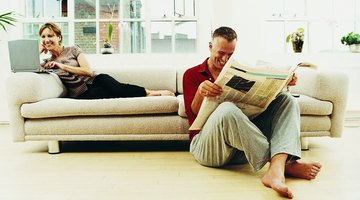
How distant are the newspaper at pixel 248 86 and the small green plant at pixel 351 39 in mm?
2902

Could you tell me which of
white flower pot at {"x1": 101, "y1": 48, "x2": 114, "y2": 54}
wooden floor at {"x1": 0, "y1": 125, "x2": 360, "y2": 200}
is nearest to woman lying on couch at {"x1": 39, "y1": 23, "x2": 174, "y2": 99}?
wooden floor at {"x1": 0, "y1": 125, "x2": 360, "y2": 200}

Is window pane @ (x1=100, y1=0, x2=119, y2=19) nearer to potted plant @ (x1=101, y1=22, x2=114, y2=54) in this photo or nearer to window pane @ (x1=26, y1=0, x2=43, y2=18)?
potted plant @ (x1=101, y1=22, x2=114, y2=54)

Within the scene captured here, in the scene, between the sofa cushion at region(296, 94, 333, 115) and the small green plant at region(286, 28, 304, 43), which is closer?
the sofa cushion at region(296, 94, 333, 115)

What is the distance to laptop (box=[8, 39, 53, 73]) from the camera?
8.93ft

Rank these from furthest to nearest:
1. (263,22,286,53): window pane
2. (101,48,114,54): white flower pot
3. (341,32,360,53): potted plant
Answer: (263,22,286,53): window pane < (341,32,360,53): potted plant < (101,48,114,54): white flower pot

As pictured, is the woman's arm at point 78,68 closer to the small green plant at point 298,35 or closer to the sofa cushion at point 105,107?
the sofa cushion at point 105,107

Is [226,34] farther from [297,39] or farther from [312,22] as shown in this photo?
[312,22]

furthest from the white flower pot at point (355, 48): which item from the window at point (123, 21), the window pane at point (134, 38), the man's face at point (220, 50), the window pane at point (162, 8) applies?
the man's face at point (220, 50)

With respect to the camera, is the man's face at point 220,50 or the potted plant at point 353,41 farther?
the potted plant at point 353,41

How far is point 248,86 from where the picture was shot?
175 centimetres

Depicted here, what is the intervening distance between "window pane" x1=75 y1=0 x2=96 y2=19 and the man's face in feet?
9.50

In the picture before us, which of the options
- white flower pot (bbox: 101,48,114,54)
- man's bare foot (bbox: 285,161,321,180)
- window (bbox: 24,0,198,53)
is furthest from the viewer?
window (bbox: 24,0,198,53)

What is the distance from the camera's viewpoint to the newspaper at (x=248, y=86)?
5.40ft

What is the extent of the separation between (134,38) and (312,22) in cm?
217
